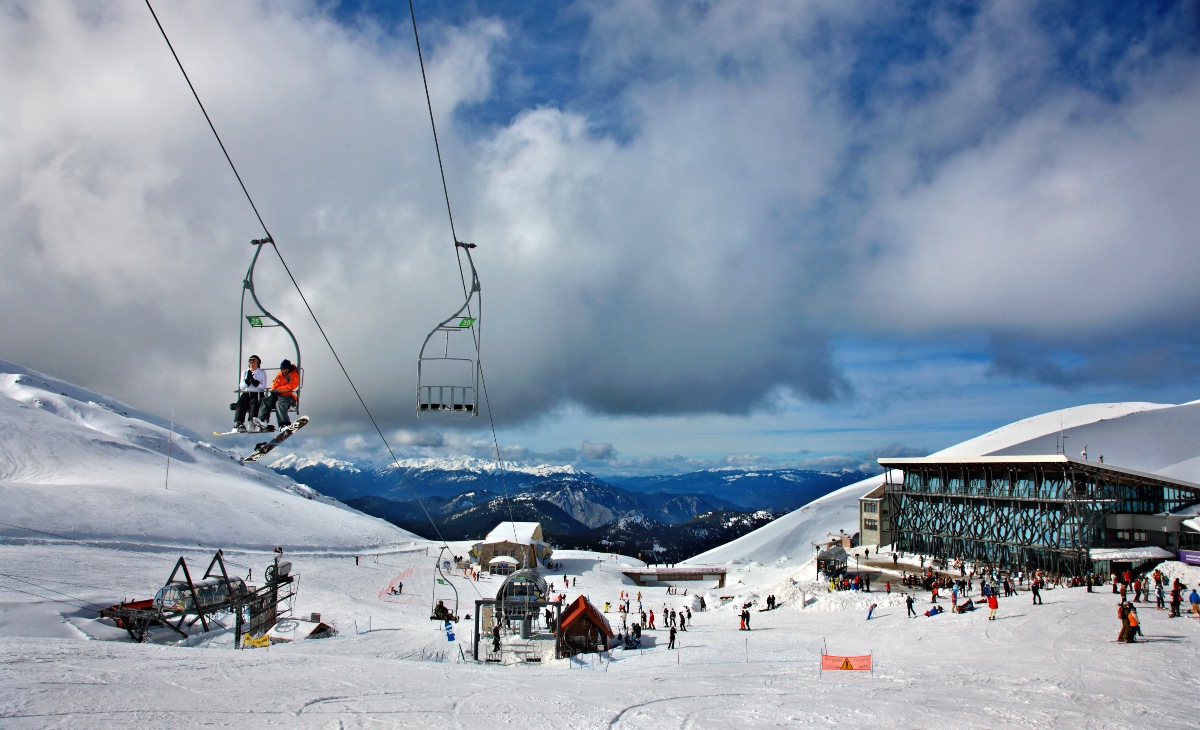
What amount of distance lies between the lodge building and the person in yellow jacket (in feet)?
152

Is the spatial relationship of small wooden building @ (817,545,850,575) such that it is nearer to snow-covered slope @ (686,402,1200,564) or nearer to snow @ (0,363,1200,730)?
snow @ (0,363,1200,730)

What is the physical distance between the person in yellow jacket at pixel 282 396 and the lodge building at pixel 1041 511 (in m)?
46.2

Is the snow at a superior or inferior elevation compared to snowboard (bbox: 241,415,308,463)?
inferior

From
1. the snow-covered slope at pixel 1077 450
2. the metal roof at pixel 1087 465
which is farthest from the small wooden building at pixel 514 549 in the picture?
the metal roof at pixel 1087 465

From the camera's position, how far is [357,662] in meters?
20.5

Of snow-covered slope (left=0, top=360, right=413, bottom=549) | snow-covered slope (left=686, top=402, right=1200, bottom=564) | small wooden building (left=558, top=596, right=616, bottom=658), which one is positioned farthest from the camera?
snow-covered slope (left=686, top=402, right=1200, bottom=564)

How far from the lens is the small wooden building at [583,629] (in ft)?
86.0

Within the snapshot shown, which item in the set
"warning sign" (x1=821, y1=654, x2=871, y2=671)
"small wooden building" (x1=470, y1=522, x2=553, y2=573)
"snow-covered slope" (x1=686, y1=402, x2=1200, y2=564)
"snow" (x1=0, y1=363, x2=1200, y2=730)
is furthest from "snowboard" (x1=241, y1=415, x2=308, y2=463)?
"snow-covered slope" (x1=686, y1=402, x2=1200, y2=564)

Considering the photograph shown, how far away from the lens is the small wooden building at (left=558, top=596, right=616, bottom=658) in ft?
86.0

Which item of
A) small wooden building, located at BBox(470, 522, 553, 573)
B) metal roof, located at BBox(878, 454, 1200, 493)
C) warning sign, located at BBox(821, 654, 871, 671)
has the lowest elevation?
small wooden building, located at BBox(470, 522, 553, 573)

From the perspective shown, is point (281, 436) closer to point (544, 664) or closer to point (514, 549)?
point (544, 664)

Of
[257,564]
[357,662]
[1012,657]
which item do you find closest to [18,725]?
[357,662]

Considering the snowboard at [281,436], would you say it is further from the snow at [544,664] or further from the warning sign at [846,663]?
the warning sign at [846,663]

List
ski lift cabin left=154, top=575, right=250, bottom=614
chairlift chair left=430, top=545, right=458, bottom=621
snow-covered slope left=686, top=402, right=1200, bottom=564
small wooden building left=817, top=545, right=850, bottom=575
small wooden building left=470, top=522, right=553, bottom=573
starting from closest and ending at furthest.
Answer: ski lift cabin left=154, top=575, right=250, bottom=614, chairlift chair left=430, top=545, right=458, bottom=621, small wooden building left=817, top=545, right=850, bottom=575, small wooden building left=470, top=522, right=553, bottom=573, snow-covered slope left=686, top=402, right=1200, bottom=564
